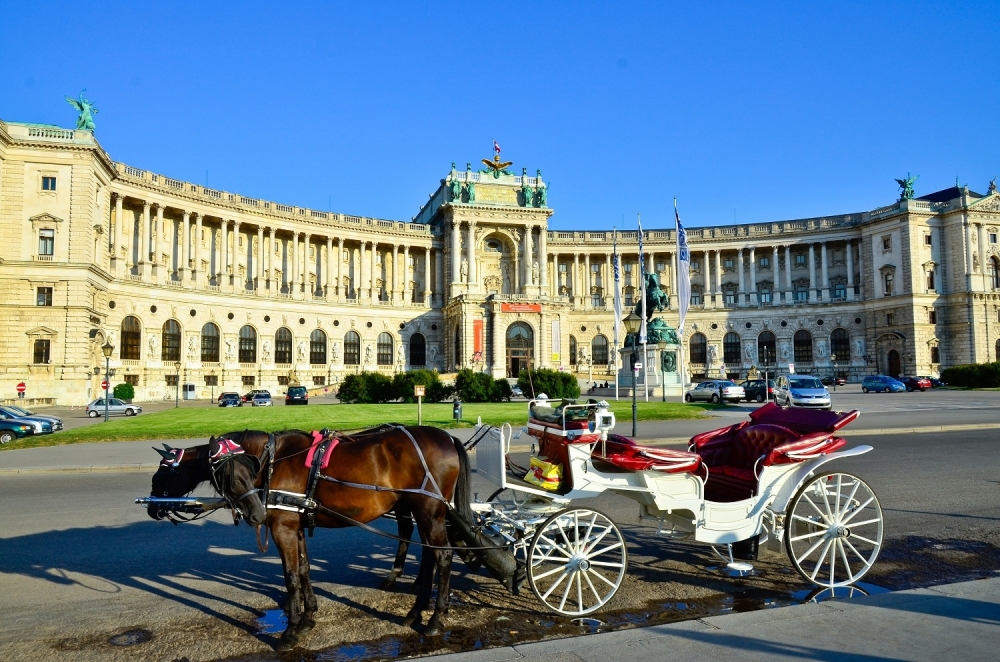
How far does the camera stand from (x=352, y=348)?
72125 millimetres

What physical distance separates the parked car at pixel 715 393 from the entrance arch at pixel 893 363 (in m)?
Result: 40.7

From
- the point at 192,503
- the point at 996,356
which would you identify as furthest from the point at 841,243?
the point at 192,503

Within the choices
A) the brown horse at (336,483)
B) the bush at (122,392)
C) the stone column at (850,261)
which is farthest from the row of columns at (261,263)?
the brown horse at (336,483)

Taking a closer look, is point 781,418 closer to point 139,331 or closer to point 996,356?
point 139,331

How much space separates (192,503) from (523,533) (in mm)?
3178

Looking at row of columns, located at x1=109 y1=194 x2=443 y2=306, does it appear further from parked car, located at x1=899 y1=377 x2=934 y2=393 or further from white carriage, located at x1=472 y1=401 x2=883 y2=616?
white carriage, located at x1=472 y1=401 x2=883 y2=616

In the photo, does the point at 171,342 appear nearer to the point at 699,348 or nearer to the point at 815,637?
the point at 699,348

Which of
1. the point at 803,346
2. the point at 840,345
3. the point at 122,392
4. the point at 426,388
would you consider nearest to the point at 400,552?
the point at 426,388

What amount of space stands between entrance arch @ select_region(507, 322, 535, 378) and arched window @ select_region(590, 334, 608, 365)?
13740 millimetres

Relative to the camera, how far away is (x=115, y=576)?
7.55m

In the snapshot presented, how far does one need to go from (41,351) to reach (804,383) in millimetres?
48313

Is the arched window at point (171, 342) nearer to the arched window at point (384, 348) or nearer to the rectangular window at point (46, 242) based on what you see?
the rectangular window at point (46, 242)

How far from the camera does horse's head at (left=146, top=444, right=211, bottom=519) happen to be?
20.0 feet

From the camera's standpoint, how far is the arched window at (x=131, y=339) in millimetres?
54719
